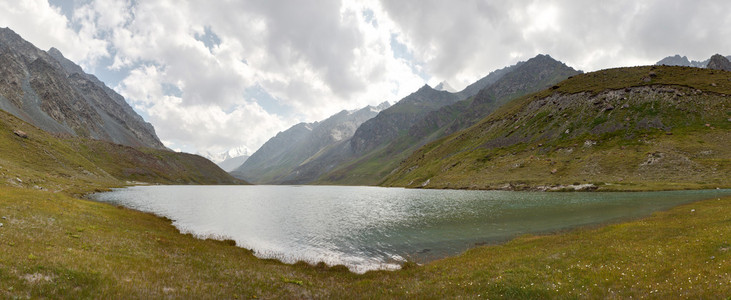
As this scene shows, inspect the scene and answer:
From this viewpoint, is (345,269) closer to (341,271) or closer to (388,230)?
(341,271)

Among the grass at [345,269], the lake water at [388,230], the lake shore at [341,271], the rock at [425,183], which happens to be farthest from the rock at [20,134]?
the rock at [425,183]

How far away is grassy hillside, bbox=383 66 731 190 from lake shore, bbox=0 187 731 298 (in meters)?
87.3

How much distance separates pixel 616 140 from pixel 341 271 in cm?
15216

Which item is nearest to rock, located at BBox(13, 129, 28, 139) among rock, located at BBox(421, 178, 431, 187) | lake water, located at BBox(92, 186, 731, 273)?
lake water, located at BBox(92, 186, 731, 273)

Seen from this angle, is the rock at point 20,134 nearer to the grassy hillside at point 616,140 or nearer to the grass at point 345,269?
the grass at point 345,269

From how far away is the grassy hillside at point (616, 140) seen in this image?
9850cm

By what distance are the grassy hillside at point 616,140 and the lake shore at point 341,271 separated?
87327 millimetres

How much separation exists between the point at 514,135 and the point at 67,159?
249 meters

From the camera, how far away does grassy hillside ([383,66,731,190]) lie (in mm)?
98500

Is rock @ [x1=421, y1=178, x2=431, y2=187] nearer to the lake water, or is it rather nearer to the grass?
the lake water

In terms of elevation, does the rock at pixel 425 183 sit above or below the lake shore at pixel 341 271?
above

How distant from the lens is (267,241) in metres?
40.1

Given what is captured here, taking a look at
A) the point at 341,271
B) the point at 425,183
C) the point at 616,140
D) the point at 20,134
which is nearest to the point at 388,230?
the point at 341,271

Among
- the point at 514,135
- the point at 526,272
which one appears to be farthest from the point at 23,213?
the point at 514,135
